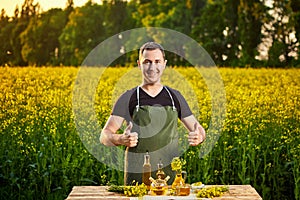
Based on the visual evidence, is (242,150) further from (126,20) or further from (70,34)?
(126,20)

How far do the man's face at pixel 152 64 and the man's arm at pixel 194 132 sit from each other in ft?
1.12

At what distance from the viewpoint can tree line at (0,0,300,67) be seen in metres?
7.40

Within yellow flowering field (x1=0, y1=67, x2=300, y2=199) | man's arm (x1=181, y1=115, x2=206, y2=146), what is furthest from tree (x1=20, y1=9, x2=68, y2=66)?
man's arm (x1=181, y1=115, x2=206, y2=146)

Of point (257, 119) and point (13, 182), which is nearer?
point (13, 182)

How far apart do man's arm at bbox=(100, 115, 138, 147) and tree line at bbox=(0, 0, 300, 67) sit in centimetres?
348

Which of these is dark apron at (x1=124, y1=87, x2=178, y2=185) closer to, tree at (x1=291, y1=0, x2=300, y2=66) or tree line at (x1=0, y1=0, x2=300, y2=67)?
tree line at (x1=0, y1=0, x2=300, y2=67)

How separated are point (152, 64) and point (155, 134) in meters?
0.41

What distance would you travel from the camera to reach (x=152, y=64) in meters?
3.56

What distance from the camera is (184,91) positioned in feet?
21.8

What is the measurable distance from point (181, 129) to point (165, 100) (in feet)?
6.05

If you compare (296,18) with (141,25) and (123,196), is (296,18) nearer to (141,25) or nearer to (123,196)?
(141,25)

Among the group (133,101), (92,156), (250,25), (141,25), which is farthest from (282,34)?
(133,101)

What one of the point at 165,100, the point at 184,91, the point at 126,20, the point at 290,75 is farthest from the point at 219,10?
the point at 165,100

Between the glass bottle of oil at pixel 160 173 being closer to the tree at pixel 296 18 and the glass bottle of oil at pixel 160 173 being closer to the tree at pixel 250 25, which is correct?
the tree at pixel 296 18
